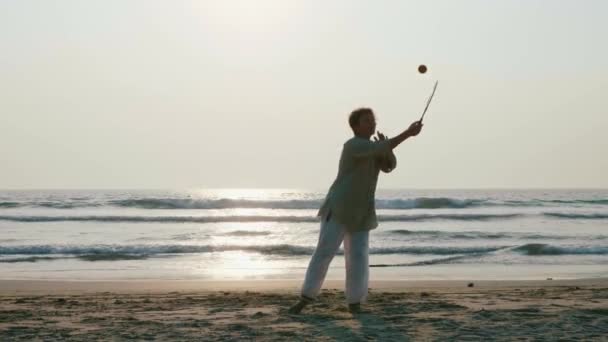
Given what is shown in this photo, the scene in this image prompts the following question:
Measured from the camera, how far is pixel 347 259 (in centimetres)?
638

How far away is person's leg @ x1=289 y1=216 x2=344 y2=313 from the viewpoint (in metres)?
6.31

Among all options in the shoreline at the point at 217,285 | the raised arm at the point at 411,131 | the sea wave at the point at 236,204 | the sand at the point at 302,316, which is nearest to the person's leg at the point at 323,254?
the sand at the point at 302,316

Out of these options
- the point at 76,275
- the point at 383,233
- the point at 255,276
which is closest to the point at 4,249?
the point at 76,275

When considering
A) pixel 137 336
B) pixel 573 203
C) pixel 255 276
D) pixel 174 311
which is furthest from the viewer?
pixel 573 203

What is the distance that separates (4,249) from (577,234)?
1487 centimetres

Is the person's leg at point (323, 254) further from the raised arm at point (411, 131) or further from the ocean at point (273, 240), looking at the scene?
the ocean at point (273, 240)

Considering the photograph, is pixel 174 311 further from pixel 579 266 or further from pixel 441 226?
pixel 441 226

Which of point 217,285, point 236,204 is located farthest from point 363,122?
point 236,204

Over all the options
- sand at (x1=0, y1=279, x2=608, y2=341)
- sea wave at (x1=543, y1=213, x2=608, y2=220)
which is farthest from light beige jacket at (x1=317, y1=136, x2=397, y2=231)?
sea wave at (x1=543, y1=213, x2=608, y2=220)

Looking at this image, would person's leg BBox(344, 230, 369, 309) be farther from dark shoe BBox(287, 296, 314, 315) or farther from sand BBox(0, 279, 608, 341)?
dark shoe BBox(287, 296, 314, 315)

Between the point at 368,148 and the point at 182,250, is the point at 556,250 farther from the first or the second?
the point at 368,148

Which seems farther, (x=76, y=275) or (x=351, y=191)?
(x=76, y=275)

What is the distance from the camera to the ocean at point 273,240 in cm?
1305

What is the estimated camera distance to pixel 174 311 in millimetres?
6766
